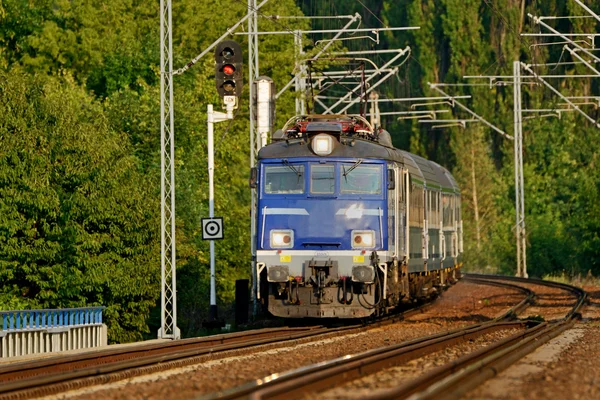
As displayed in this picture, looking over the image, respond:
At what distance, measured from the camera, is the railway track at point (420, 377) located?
1133 centimetres

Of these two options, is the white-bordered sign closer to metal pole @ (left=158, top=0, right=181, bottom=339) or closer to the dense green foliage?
metal pole @ (left=158, top=0, right=181, bottom=339)

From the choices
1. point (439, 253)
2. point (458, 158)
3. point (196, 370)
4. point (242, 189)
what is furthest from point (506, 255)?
point (196, 370)

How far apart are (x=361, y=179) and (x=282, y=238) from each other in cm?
185

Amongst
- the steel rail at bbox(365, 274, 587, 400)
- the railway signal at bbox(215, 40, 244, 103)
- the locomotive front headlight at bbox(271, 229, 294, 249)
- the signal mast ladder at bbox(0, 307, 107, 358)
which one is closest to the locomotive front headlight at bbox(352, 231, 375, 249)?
the locomotive front headlight at bbox(271, 229, 294, 249)

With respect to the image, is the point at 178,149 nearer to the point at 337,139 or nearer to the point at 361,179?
the point at 337,139

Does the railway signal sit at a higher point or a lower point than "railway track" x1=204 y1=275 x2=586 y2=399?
higher

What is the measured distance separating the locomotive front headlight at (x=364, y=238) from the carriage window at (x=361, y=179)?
806mm

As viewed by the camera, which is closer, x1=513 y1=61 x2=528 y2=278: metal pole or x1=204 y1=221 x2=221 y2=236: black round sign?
x1=204 y1=221 x2=221 y2=236: black round sign

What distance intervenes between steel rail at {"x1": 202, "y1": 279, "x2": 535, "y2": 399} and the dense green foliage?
548 inches

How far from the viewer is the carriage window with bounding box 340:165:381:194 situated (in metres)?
23.1

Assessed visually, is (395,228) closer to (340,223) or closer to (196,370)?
(340,223)

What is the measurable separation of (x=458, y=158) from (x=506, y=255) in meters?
10.6

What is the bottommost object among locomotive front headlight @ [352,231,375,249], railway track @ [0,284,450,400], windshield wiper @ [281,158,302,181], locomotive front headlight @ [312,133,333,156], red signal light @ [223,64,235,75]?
railway track @ [0,284,450,400]

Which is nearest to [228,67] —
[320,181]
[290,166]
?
[290,166]
